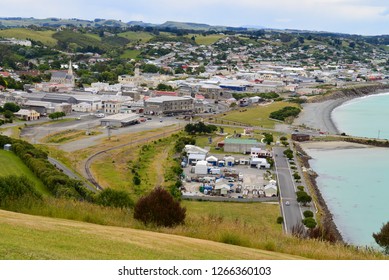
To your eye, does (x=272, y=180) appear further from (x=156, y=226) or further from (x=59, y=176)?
(x=156, y=226)

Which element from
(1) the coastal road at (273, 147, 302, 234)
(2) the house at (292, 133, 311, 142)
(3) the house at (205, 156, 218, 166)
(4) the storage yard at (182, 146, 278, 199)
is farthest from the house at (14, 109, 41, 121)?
(1) the coastal road at (273, 147, 302, 234)

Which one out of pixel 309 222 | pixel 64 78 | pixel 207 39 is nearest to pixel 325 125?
pixel 64 78

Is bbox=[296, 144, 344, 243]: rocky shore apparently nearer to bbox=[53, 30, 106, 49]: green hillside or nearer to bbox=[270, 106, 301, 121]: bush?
bbox=[270, 106, 301, 121]: bush

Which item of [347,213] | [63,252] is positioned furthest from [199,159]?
[63,252]

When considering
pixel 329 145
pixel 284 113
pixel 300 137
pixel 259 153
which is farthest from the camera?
pixel 284 113

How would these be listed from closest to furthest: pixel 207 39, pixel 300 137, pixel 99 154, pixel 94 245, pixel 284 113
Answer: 1. pixel 94 245
2. pixel 99 154
3. pixel 300 137
4. pixel 284 113
5. pixel 207 39

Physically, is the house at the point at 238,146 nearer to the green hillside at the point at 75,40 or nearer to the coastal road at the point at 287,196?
the coastal road at the point at 287,196

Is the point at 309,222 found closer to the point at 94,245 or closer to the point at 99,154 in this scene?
the point at 94,245
